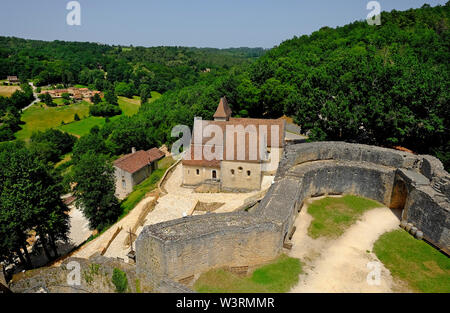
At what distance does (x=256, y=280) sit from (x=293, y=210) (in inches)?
193

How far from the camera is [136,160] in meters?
41.5

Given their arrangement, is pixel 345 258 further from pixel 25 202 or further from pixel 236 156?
pixel 25 202

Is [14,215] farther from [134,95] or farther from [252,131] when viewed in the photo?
[134,95]

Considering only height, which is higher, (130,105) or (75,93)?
(75,93)

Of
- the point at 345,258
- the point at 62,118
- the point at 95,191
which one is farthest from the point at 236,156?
the point at 62,118

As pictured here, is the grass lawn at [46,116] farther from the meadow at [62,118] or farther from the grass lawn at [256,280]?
the grass lawn at [256,280]

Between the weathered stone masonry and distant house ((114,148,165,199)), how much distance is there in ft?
80.0

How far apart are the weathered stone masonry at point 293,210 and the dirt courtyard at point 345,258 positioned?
108 cm

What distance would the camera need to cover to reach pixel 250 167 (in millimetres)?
28422

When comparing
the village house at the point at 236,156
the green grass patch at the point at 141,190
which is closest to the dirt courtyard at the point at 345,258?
the village house at the point at 236,156

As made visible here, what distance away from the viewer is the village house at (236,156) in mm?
28578

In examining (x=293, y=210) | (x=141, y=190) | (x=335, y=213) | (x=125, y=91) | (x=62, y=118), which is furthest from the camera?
(x=125, y=91)

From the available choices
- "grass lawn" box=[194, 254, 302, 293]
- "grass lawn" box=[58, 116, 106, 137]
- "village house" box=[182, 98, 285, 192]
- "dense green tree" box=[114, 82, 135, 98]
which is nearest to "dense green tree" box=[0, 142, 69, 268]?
"village house" box=[182, 98, 285, 192]

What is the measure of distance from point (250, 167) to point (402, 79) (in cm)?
1540
